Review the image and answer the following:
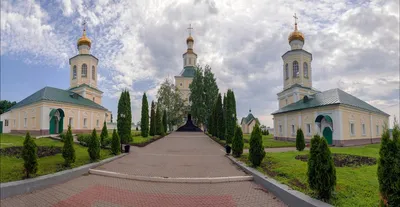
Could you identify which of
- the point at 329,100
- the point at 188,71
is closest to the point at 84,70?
the point at 188,71

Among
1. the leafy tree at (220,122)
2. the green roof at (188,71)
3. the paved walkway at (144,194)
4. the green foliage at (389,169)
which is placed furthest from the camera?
the green roof at (188,71)

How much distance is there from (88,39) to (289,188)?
3959cm

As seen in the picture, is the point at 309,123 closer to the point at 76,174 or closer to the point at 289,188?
the point at 289,188

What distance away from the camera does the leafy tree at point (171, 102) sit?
5027cm

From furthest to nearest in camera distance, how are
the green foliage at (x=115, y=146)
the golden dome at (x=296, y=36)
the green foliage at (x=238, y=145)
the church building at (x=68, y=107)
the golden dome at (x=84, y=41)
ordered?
the golden dome at (x=84, y=41) < the golden dome at (x=296, y=36) < the church building at (x=68, y=107) < the green foliage at (x=115, y=146) < the green foliage at (x=238, y=145)

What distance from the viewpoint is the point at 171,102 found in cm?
5106

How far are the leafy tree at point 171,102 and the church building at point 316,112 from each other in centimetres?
2383

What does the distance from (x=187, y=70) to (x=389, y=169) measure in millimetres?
60930

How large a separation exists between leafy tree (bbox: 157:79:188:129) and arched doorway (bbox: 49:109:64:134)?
2233cm

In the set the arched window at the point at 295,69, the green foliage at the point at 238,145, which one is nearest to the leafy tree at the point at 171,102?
the arched window at the point at 295,69

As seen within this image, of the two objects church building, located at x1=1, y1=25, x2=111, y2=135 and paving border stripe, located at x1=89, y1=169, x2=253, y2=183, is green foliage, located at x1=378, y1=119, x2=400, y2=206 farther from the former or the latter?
church building, located at x1=1, y1=25, x2=111, y2=135

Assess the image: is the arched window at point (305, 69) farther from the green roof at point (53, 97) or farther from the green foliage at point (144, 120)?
the green roof at point (53, 97)

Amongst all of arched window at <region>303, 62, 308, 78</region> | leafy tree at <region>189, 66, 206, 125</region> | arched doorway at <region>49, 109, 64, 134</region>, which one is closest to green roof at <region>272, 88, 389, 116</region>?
arched window at <region>303, 62, 308, 78</region>

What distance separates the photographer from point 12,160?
33.0 ft
